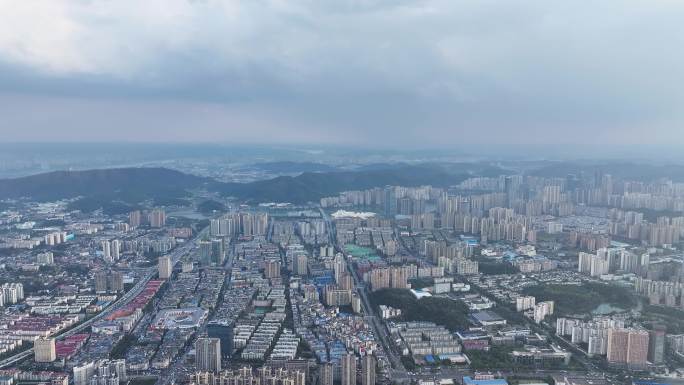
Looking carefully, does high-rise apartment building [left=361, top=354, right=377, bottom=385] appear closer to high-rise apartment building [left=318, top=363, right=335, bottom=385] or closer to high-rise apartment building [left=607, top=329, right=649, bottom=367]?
high-rise apartment building [left=318, top=363, right=335, bottom=385]

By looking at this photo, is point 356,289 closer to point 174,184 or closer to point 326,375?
point 326,375

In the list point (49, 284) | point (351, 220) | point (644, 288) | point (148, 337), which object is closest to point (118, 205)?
point (351, 220)

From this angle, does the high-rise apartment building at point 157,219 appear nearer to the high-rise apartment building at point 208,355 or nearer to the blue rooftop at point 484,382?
the high-rise apartment building at point 208,355

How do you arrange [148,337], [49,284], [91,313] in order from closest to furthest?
[148,337]
[91,313]
[49,284]

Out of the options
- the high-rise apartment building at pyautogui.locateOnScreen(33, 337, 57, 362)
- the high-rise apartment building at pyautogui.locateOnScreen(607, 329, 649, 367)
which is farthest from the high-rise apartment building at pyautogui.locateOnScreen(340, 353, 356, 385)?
the high-rise apartment building at pyautogui.locateOnScreen(33, 337, 57, 362)

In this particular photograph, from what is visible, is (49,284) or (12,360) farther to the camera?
(49,284)

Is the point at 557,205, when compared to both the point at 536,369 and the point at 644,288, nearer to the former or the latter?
the point at 644,288

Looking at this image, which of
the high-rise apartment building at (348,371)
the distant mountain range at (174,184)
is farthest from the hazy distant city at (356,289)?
the distant mountain range at (174,184)

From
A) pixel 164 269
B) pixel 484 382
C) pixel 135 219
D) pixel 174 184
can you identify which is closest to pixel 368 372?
pixel 484 382
